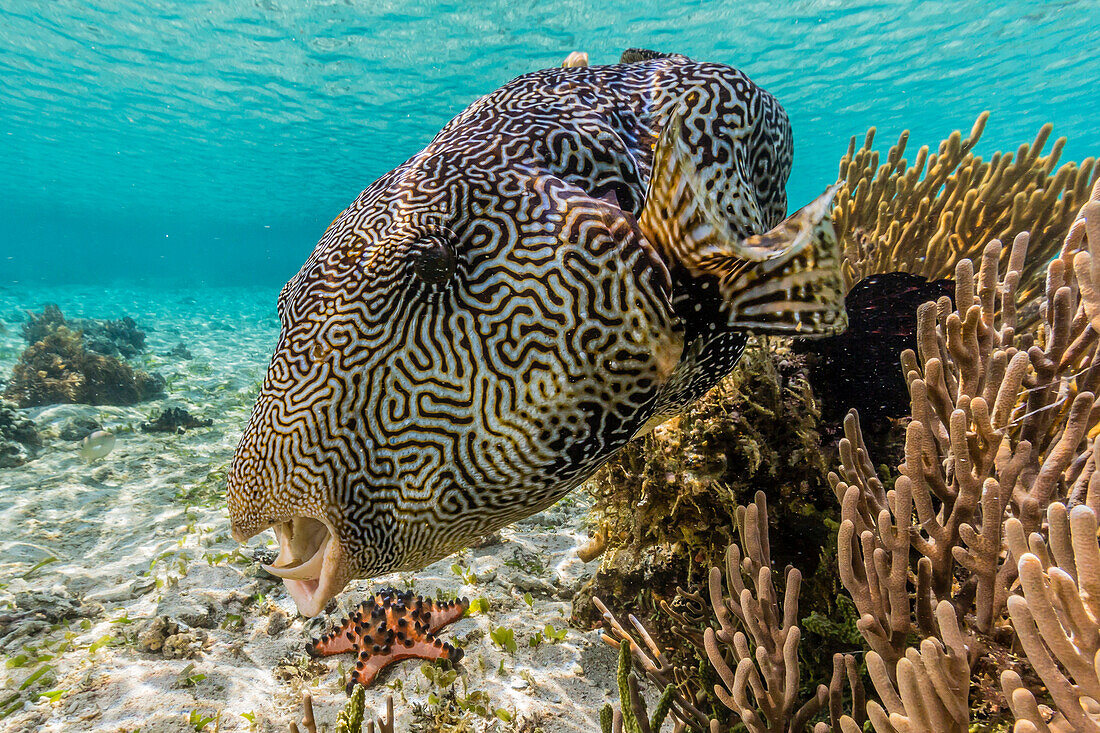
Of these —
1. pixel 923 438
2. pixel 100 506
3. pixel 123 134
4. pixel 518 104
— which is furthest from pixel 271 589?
pixel 123 134

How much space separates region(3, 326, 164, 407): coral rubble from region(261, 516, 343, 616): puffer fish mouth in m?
13.9

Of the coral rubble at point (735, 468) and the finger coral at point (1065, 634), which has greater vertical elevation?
the finger coral at point (1065, 634)

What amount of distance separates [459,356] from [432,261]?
0.28 m

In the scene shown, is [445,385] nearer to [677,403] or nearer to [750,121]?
[677,403]

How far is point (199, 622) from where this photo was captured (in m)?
4.42

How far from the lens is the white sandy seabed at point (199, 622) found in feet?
11.3

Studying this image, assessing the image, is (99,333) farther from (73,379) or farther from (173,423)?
(173,423)

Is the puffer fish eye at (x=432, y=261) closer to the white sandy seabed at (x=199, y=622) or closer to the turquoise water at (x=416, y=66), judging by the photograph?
the white sandy seabed at (x=199, y=622)

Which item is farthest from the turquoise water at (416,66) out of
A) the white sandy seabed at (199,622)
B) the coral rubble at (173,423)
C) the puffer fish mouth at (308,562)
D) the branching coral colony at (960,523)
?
the puffer fish mouth at (308,562)

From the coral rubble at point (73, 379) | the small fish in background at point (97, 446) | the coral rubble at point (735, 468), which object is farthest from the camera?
the coral rubble at point (73, 379)

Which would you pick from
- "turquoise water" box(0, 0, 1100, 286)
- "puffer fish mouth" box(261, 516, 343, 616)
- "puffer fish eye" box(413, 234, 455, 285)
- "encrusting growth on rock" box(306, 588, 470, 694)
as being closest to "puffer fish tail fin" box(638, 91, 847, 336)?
"puffer fish eye" box(413, 234, 455, 285)

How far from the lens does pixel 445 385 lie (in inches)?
56.7

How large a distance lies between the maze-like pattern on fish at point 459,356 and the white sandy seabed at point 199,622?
2096mm

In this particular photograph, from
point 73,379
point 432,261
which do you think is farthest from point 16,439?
point 432,261
